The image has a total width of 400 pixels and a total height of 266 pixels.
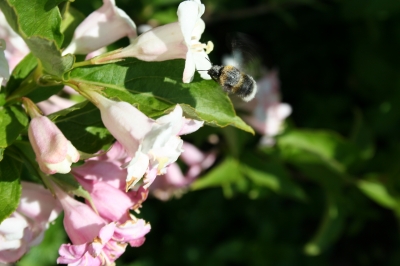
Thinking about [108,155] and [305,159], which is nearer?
[108,155]

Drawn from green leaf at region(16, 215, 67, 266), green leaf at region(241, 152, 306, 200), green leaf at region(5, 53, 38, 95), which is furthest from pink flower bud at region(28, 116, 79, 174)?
green leaf at region(241, 152, 306, 200)

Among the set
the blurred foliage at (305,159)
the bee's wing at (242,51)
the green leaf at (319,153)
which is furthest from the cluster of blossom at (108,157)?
the green leaf at (319,153)

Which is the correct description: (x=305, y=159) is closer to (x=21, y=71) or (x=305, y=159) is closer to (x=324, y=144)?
(x=324, y=144)

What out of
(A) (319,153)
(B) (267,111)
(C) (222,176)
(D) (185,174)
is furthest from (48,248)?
(A) (319,153)

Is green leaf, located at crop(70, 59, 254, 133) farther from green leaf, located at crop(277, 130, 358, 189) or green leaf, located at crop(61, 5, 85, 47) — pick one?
green leaf, located at crop(277, 130, 358, 189)

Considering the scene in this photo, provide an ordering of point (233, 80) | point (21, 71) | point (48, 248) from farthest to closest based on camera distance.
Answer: point (48, 248), point (233, 80), point (21, 71)

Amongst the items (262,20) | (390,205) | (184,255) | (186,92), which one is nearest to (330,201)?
(390,205)
